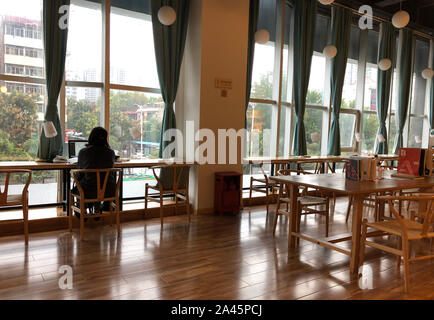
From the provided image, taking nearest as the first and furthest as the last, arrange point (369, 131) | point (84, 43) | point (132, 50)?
point (84, 43)
point (132, 50)
point (369, 131)

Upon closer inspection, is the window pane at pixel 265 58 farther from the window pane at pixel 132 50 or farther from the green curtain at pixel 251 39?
the window pane at pixel 132 50

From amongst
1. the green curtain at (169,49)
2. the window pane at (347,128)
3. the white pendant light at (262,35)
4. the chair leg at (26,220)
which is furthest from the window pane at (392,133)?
the chair leg at (26,220)

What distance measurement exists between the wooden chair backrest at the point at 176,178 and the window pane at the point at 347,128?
425cm

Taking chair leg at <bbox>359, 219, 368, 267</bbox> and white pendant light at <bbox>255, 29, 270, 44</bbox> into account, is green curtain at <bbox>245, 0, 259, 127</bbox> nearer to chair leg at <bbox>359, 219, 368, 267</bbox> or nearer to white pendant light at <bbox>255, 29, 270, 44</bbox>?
white pendant light at <bbox>255, 29, 270, 44</bbox>

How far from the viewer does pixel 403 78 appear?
8.31 meters

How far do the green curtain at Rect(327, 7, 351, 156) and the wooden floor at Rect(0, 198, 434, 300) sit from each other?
124 inches

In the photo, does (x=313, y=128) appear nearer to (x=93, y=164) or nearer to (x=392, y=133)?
(x=392, y=133)

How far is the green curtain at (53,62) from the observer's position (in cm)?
424

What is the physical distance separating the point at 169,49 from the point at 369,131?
512 cm

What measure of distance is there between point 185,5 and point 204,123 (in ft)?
5.51

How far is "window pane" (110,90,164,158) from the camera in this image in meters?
4.92

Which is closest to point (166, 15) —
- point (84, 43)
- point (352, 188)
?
point (84, 43)

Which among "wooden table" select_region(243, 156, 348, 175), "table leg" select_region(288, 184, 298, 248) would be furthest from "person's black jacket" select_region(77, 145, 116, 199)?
"wooden table" select_region(243, 156, 348, 175)

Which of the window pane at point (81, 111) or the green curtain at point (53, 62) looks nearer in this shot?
the green curtain at point (53, 62)
